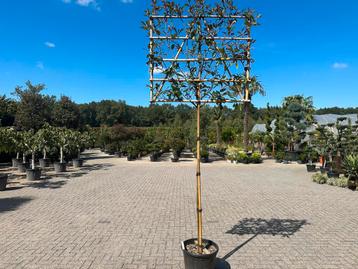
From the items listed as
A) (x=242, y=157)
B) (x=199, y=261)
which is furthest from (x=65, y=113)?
(x=199, y=261)

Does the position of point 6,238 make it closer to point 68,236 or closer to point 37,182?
point 68,236

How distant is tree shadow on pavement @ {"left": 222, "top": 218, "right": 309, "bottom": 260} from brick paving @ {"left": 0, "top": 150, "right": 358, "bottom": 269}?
22 millimetres

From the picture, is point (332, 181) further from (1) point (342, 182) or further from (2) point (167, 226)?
(2) point (167, 226)

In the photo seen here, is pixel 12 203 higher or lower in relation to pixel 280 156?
lower

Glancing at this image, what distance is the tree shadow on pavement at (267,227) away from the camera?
5959 millimetres

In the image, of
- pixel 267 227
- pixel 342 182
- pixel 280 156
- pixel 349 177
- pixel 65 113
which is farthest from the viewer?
pixel 65 113

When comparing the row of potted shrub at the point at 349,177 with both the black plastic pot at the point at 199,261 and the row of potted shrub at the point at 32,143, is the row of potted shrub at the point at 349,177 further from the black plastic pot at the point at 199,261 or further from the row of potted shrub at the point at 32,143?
the row of potted shrub at the point at 32,143

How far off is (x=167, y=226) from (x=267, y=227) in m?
2.27

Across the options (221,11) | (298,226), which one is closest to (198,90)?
(221,11)

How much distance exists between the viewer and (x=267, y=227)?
6.36 metres

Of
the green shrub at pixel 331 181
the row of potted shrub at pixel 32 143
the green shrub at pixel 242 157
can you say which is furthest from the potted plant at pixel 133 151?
the green shrub at pixel 331 181

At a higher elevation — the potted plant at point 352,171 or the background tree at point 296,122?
the background tree at point 296,122

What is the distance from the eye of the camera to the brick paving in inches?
184

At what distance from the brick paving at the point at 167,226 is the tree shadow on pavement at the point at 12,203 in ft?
0.10
